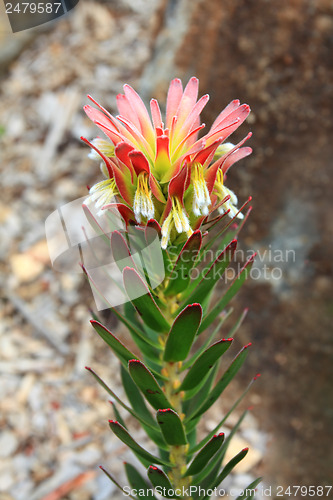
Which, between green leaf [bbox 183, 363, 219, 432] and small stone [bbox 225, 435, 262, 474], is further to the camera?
small stone [bbox 225, 435, 262, 474]

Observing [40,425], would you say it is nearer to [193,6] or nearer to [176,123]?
→ [176,123]

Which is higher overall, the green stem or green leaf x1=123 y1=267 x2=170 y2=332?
green leaf x1=123 y1=267 x2=170 y2=332

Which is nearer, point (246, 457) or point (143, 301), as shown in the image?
point (143, 301)

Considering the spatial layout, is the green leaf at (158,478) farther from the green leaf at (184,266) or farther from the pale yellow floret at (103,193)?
the pale yellow floret at (103,193)

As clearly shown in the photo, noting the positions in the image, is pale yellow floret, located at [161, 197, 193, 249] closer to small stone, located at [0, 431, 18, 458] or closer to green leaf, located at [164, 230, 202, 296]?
green leaf, located at [164, 230, 202, 296]

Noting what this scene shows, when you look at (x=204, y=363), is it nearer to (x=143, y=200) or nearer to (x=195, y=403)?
(x=195, y=403)

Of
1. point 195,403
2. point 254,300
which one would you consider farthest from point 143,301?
point 254,300

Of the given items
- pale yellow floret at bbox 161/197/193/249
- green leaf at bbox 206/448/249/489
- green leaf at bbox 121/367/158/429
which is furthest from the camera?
green leaf at bbox 121/367/158/429

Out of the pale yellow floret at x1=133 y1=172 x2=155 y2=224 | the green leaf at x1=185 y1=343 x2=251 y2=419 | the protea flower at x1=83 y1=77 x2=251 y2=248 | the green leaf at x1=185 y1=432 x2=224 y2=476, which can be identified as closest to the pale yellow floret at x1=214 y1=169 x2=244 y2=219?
the protea flower at x1=83 y1=77 x2=251 y2=248
